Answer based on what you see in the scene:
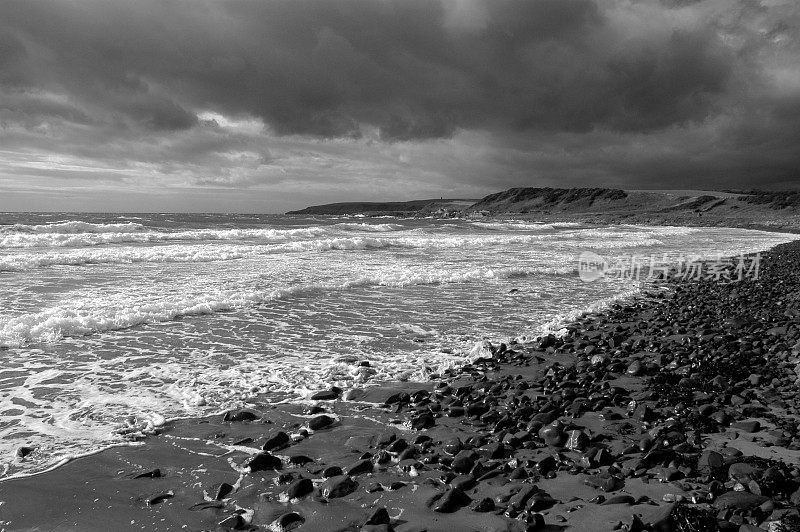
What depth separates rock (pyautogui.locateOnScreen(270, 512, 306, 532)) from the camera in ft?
10.2

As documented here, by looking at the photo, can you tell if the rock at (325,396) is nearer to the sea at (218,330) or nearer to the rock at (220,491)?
the sea at (218,330)

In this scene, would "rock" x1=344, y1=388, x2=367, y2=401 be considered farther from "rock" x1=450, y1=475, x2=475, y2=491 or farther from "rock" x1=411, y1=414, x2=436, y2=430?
"rock" x1=450, y1=475, x2=475, y2=491

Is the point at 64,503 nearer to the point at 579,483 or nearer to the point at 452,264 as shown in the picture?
the point at 579,483

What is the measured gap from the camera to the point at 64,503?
3.37 metres

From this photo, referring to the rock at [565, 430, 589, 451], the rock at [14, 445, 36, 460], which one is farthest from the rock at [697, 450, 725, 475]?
the rock at [14, 445, 36, 460]

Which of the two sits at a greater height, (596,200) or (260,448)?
(596,200)

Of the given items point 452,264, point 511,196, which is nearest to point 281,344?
point 452,264

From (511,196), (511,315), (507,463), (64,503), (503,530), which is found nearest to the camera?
(503,530)

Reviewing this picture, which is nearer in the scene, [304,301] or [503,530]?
[503,530]

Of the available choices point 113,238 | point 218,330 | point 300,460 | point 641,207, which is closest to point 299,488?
point 300,460

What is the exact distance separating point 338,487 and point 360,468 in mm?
322

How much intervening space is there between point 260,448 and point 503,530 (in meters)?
2.21

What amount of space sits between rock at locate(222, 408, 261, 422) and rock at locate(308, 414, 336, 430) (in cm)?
60

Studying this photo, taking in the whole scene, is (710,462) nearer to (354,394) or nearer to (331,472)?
(331,472)
